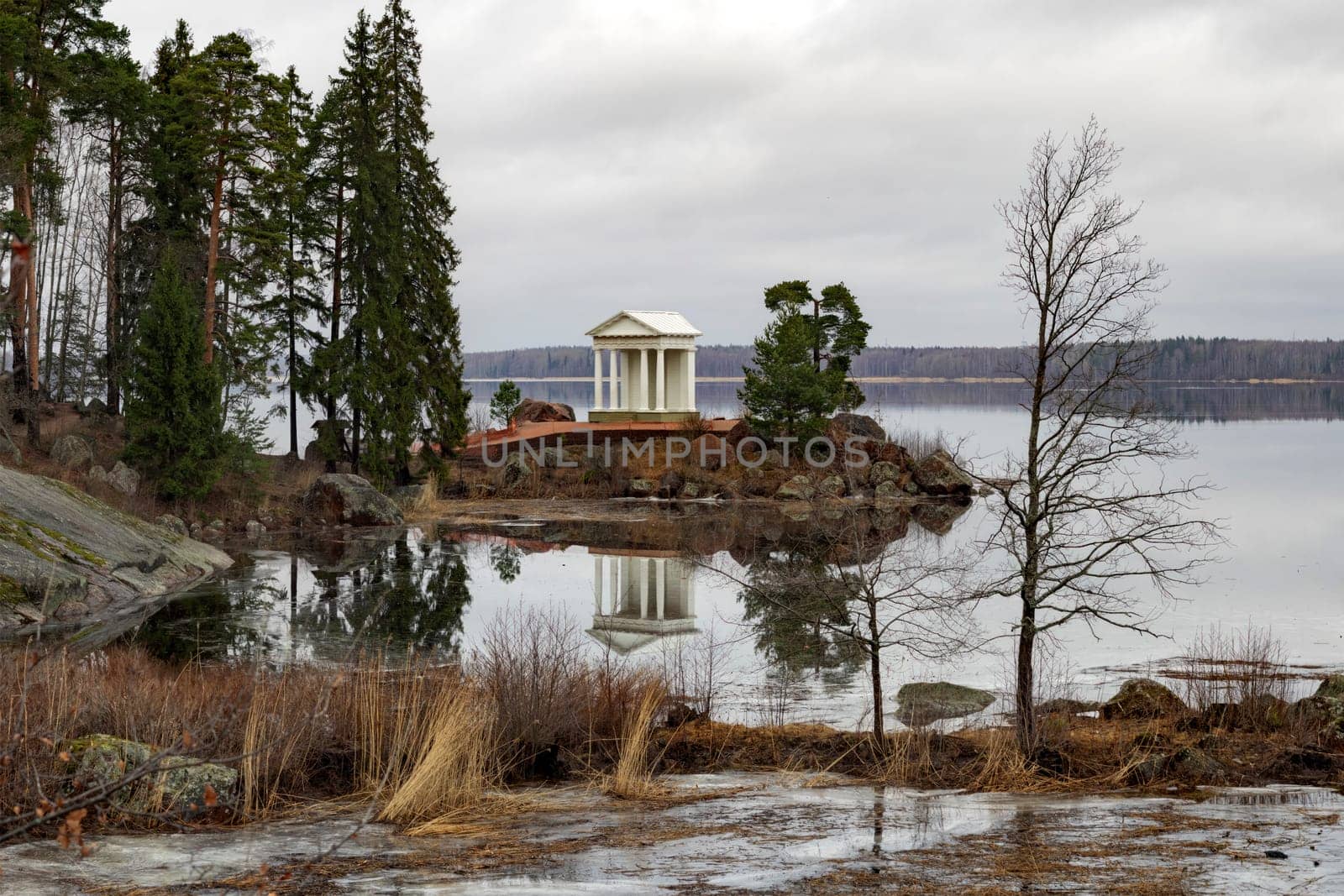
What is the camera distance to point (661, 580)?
2502 centimetres

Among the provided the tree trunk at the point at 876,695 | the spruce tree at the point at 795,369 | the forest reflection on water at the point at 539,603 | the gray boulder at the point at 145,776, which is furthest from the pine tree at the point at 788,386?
the gray boulder at the point at 145,776

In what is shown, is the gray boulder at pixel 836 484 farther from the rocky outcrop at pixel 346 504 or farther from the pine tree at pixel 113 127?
the pine tree at pixel 113 127

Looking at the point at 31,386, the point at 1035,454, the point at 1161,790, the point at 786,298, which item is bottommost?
the point at 1161,790

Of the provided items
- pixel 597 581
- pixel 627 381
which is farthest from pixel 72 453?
pixel 627 381

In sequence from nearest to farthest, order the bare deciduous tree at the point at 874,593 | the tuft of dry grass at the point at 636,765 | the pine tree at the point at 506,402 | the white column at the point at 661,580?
the tuft of dry grass at the point at 636,765 → the bare deciduous tree at the point at 874,593 → the white column at the point at 661,580 → the pine tree at the point at 506,402

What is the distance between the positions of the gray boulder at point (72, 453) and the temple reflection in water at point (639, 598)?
A: 1180 centimetres

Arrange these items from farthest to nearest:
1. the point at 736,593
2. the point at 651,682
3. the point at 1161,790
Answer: the point at 736,593 → the point at 651,682 → the point at 1161,790

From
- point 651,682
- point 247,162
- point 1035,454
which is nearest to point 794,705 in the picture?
point 651,682

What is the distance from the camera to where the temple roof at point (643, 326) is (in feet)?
175

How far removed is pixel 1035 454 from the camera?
1091 cm

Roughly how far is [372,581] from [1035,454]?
1596cm

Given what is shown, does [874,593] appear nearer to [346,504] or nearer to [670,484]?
[346,504]

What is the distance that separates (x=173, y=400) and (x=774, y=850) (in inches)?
1007

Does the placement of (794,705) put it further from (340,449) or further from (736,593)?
(340,449)
